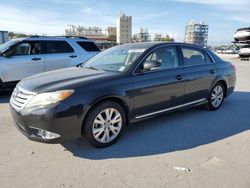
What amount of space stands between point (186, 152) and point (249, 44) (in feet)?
79.1

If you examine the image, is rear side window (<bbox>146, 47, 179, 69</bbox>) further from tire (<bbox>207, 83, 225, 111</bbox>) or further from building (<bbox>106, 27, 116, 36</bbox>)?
building (<bbox>106, 27, 116, 36</bbox>)

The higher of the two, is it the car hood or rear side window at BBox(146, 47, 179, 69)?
rear side window at BBox(146, 47, 179, 69)

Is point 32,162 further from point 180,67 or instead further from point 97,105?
point 180,67

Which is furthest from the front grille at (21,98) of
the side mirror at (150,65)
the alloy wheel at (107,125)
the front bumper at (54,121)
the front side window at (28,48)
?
the front side window at (28,48)

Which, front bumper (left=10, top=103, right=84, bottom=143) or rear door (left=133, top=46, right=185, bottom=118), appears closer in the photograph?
front bumper (left=10, top=103, right=84, bottom=143)

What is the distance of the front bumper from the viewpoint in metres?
3.40

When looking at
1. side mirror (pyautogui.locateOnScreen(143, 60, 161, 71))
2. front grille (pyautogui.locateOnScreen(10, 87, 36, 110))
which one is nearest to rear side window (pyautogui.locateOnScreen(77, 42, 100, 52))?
side mirror (pyautogui.locateOnScreen(143, 60, 161, 71))

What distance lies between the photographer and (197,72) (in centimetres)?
532

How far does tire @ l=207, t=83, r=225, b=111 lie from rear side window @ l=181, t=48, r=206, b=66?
739 mm

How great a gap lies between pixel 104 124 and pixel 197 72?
249cm

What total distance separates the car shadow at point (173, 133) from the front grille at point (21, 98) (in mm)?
909

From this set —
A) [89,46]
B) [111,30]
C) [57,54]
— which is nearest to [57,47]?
[57,54]

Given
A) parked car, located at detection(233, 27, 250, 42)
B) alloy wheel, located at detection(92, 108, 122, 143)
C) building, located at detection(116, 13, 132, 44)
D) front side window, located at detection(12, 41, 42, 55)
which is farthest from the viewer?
building, located at detection(116, 13, 132, 44)

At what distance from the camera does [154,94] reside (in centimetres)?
446
